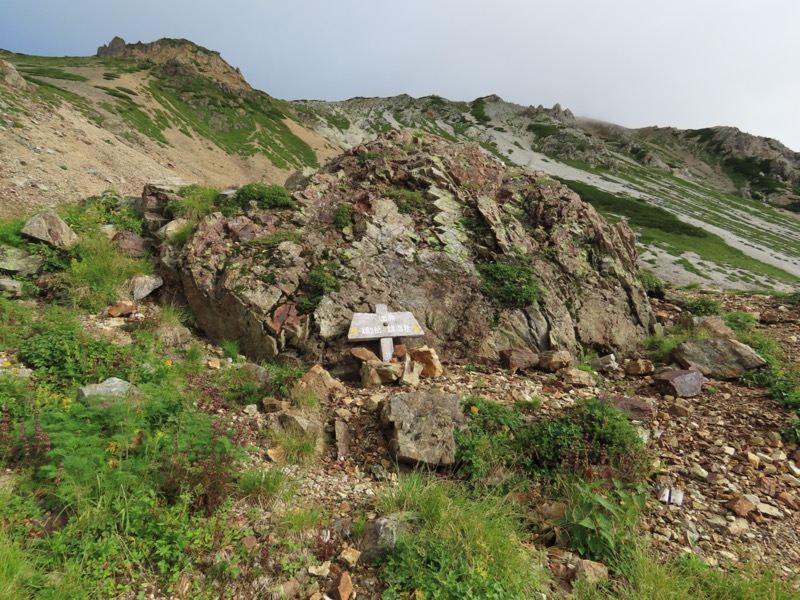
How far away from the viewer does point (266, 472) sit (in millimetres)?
Answer: 4863

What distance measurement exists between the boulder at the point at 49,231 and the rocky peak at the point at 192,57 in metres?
84.2

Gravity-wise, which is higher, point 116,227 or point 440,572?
point 116,227

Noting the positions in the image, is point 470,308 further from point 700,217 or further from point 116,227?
point 700,217

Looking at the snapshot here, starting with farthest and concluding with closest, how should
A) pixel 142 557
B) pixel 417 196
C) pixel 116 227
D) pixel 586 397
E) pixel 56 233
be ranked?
1. pixel 417 196
2. pixel 116 227
3. pixel 56 233
4. pixel 586 397
5. pixel 142 557

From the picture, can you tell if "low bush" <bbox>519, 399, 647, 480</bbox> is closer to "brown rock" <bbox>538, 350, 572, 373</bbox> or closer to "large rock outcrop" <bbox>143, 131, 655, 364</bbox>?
"brown rock" <bbox>538, 350, 572, 373</bbox>

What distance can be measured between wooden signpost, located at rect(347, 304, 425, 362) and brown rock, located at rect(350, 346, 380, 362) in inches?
8.1

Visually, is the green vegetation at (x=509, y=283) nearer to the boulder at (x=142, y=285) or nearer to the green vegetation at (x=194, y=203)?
the green vegetation at (x=194, y=203)

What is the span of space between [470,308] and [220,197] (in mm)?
8001

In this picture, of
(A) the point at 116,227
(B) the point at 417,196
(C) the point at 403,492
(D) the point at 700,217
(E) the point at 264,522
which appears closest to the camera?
(E) the point at 264,522

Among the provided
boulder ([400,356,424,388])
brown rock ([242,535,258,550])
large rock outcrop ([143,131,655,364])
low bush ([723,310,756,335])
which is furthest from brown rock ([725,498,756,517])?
low bush ([723,310,756,335])

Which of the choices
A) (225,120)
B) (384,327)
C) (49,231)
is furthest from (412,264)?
(225,120)

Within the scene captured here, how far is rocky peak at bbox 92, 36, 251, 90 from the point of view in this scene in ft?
269

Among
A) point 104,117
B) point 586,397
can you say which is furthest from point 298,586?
point 104,117

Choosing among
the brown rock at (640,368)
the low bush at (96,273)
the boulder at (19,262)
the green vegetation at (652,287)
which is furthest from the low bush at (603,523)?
the boulder at (19,262)
